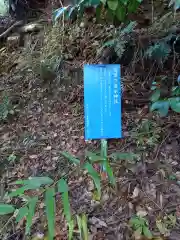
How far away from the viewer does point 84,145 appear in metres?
2.41

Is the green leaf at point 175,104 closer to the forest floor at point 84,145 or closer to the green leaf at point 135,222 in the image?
the forest floor at point 84,145

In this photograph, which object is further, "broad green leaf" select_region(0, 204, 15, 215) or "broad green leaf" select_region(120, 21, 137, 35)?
"broad green leaf" select_region(120, 21, 137, 35)

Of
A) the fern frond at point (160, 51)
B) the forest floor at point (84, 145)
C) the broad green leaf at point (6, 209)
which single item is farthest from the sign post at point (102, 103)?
the broad green leaf at point (6, 209)

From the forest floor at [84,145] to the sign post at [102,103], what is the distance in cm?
20

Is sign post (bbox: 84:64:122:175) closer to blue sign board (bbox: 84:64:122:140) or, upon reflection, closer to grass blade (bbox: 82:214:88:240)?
blue sign board (bbox: 84:64:122:140)

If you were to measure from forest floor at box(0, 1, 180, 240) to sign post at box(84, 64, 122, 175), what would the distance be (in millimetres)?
197

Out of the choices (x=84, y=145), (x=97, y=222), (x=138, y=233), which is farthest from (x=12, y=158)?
(x=138, y=233)

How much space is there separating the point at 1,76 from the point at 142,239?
267 cm

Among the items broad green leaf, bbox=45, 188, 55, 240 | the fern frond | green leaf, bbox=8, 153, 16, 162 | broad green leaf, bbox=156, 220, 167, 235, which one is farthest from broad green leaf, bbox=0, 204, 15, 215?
the fern frond

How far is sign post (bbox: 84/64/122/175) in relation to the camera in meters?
2.17

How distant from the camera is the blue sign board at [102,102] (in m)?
2.17

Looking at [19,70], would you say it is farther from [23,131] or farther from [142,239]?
[142,239]

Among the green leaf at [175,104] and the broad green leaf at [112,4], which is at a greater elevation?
the broad green leaf at [112,4]

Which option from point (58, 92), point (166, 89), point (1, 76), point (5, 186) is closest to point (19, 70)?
point (1, 76)
